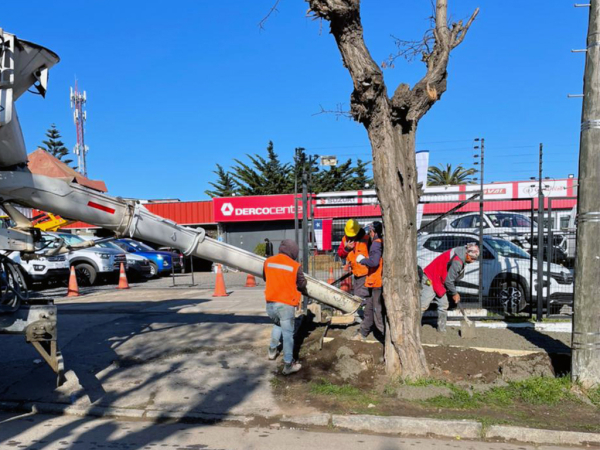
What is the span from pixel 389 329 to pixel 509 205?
16936 mm

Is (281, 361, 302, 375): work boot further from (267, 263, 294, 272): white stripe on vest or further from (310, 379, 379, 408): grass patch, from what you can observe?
(267, 263, 294, 272): white stripe on vest

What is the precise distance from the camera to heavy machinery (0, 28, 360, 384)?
5423 mm

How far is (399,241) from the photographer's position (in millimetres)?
6062

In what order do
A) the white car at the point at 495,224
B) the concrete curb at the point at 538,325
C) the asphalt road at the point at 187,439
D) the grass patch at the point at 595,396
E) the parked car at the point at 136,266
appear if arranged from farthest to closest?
the parked car at the point at 136,266 < the white car at the point at 495,224 < the concrete curb at the point at 538,325 < the grass patch at the point at 595,396 < the asphalt road at the point at 187,439

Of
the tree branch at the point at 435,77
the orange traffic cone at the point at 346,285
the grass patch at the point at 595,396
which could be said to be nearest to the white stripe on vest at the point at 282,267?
the tree branch at the point at 435,77

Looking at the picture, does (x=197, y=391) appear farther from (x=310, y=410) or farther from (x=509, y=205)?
(x=509, y=205)

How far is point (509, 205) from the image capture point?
69.8ft

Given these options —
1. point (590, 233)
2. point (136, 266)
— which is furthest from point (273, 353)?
point (136, 266)

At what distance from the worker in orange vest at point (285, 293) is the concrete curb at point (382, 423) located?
127 centimetres

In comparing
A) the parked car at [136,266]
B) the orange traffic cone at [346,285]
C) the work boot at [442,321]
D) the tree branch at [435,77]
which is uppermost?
the tree branch at [435,77]

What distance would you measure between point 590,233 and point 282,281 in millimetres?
3512

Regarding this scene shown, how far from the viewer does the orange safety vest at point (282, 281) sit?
653 cm

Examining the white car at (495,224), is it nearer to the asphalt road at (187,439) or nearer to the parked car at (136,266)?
the asphalt road at (187,439)

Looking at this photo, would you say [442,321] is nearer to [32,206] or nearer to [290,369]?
[290,369]
